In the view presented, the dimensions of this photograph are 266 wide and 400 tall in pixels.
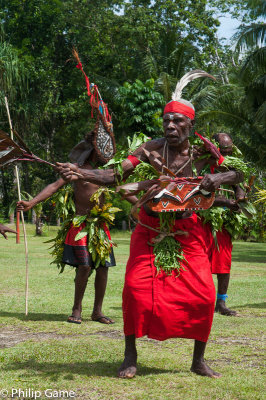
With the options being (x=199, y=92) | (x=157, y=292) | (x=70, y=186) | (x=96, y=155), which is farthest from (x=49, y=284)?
(x=199, y=92)

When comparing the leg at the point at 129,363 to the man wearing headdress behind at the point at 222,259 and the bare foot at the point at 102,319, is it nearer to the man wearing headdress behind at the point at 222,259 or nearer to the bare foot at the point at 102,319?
the bare foot at the point at 102,319

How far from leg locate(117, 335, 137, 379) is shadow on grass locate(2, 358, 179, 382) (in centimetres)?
8

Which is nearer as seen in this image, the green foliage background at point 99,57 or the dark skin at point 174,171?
the dark skin at point 174,171

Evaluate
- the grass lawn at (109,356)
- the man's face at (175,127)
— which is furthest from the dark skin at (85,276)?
the man's face at (175,127)

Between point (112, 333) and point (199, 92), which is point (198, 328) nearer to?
point (112, 333)

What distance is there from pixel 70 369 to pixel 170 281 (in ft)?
3.30

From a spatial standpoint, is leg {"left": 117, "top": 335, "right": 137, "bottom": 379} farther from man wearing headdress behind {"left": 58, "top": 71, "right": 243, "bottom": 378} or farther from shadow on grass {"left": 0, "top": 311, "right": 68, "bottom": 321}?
shadow on grass {"left": 0, "top": 311, "right": 68, "bottom": 321}

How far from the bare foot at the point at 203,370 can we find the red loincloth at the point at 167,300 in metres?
0.19

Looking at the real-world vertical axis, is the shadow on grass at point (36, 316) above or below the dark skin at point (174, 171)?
below

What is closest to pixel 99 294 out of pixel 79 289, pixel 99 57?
pixel 79 289

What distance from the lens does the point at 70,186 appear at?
6.66m

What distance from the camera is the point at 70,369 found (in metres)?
4.19

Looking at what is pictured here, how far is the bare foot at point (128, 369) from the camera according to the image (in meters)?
3.98

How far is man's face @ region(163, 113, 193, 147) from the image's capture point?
4.24m
